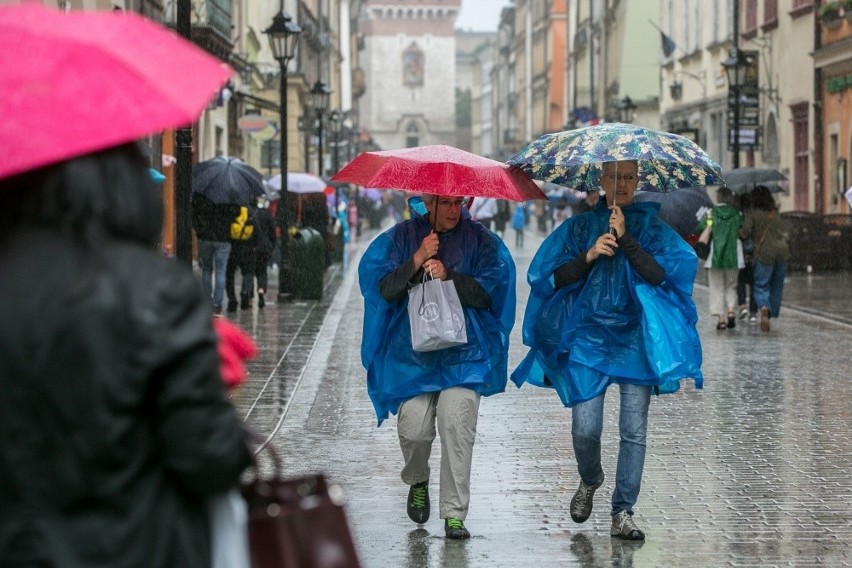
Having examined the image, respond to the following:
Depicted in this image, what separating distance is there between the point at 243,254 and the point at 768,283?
6421 mm

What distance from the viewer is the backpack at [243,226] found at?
20.7 meters

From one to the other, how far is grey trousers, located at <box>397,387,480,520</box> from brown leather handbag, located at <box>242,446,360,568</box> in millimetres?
4434

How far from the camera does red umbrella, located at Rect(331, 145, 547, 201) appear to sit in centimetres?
766

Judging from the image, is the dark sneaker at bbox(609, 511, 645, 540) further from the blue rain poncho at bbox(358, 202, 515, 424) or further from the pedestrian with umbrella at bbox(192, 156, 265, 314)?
the pedestrian with umbrella at bbox(192, 156, 265, 314)

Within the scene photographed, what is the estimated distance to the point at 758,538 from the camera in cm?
757

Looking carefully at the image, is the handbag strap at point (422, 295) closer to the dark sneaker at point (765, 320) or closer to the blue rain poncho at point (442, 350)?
the blue rain poncho at point (442, 350)

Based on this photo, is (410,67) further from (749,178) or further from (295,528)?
(295,528)

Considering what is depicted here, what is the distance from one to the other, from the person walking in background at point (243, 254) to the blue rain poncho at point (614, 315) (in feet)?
43.7

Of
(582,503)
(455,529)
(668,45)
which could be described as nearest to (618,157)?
(582,503)

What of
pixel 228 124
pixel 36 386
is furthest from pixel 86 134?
pixel 228 124

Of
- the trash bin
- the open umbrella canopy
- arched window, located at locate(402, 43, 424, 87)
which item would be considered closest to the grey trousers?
the trash bin

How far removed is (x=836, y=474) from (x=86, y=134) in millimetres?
7183

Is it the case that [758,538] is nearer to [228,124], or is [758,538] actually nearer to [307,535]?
[307,535]

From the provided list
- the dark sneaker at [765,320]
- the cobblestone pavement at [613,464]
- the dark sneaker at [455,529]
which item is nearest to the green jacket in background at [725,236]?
the dark sneaker at [765,320]
